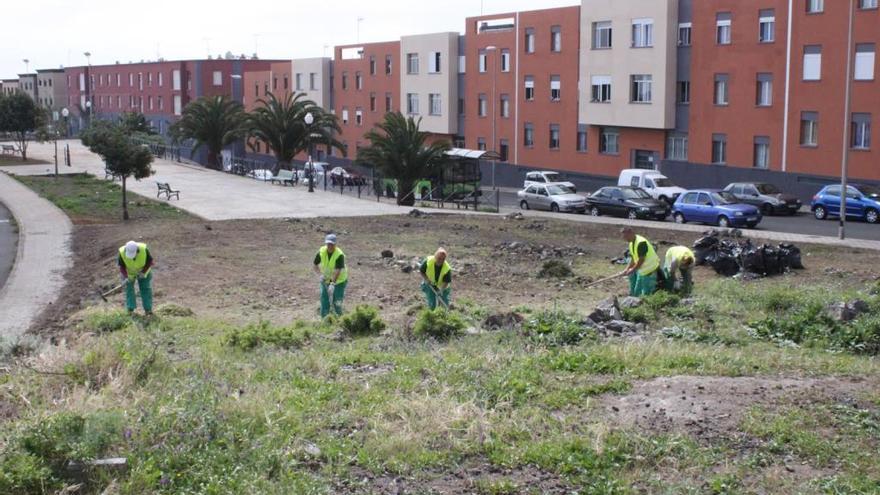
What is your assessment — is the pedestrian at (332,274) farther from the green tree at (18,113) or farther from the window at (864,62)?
the green tree at (18,113)

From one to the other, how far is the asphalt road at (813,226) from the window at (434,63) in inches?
1184

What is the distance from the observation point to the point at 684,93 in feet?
160

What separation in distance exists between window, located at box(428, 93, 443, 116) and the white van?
76.4 feet

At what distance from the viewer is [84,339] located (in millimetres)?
12258

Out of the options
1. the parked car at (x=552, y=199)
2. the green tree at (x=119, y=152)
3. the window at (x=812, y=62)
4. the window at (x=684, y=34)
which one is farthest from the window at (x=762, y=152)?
the green tree at (x=119, y=152)

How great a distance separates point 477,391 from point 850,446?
10.8ft

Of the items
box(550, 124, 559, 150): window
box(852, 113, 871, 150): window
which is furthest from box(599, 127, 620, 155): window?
box(852, 113, 871, 150): window

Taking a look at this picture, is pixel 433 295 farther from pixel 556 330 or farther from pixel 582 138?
pixel 582 138

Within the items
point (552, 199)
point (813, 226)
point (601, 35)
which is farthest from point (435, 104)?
point (813, 226)

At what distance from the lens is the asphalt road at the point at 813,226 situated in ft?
107

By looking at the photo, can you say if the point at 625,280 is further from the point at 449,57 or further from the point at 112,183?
the point at 449,57

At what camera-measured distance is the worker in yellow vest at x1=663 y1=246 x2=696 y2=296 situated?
16.7m

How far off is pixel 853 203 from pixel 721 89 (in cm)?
1211

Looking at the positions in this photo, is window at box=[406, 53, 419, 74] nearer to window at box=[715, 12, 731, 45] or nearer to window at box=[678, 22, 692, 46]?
window at box=[678, 22, 692, 46]
